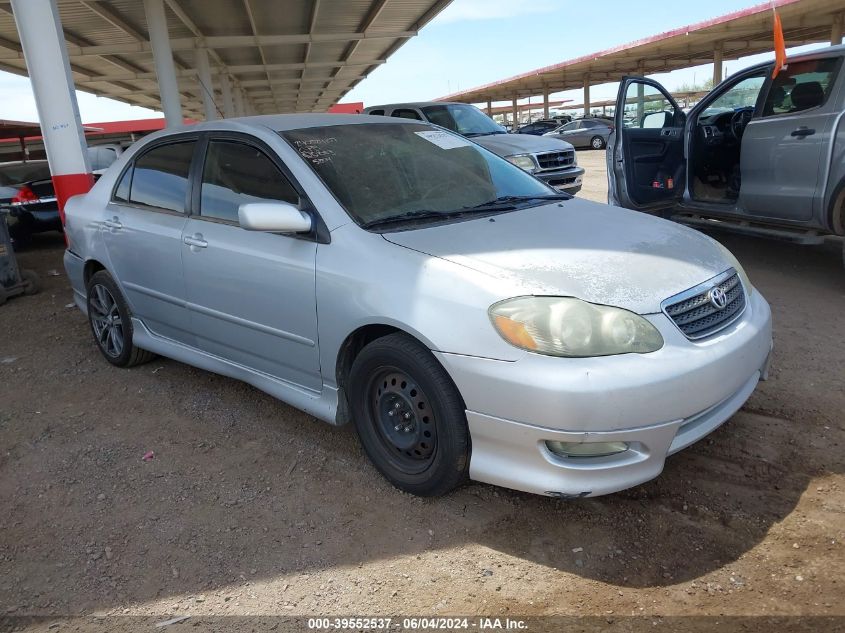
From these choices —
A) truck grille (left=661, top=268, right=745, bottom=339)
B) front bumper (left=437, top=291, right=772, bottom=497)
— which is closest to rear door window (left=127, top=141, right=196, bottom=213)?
front bumper (left=437, top=291, right=772, bottom=497)

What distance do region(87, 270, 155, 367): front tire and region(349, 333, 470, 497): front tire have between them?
7.45 feet

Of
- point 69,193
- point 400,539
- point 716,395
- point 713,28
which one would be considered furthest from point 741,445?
point 713,28

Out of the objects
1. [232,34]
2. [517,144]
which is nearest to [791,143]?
[517,144]

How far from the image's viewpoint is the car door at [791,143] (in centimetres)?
539

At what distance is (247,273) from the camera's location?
3365mm

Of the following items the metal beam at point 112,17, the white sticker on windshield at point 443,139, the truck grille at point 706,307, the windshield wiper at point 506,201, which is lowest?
the truck grille at point 706,307

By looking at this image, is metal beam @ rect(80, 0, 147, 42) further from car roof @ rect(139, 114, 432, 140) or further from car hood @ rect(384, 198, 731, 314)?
car hood @ rect(384, 198, 731, 314)

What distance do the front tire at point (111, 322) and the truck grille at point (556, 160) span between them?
6.59 m

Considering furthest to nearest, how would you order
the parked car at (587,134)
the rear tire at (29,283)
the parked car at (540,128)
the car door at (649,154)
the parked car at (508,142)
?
1. the parked car at (540,128)
2. the parked car at (587,134)
3. the parked car at (508,142)
4. the rear tire at (29,283)
5. the car door at (649,154)

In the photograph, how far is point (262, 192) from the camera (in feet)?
11.2

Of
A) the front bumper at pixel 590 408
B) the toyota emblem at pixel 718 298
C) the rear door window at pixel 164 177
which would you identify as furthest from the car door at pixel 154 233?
the toyota emblem at pixel 718 298

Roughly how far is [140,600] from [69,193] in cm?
594

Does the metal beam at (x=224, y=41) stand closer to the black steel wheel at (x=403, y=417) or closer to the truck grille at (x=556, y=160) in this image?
the truck grille at (x=556, y=160)

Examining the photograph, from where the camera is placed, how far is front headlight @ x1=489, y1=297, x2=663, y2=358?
8.00 ft
